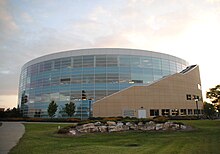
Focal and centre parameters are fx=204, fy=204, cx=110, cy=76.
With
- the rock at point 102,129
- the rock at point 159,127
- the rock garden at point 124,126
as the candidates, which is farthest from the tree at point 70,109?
the rock at point 159,127

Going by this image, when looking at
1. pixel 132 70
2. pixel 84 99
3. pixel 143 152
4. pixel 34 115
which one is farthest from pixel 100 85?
pixel 143 152

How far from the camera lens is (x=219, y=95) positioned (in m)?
39.8

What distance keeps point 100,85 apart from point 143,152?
41.6 meters

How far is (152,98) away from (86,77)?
17.9m

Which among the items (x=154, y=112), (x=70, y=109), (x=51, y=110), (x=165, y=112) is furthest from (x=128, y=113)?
(x=51, y=110)

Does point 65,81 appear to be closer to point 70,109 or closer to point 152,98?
point 70,109

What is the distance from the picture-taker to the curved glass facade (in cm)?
5284

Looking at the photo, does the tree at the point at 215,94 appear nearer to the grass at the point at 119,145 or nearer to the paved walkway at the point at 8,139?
the grass at the point at 119,145

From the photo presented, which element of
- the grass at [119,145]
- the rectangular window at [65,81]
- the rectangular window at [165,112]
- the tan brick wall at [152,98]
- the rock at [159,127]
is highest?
the rectangular window at [65,81]

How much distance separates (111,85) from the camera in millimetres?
52844

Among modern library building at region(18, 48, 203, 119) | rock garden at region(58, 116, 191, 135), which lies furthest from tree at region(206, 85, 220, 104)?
rock garden at region(58, 116, 191, 135)

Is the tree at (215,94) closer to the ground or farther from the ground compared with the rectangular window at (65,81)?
closer to the ground

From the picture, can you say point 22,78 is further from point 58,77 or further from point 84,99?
point 84,99

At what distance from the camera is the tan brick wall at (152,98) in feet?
155
